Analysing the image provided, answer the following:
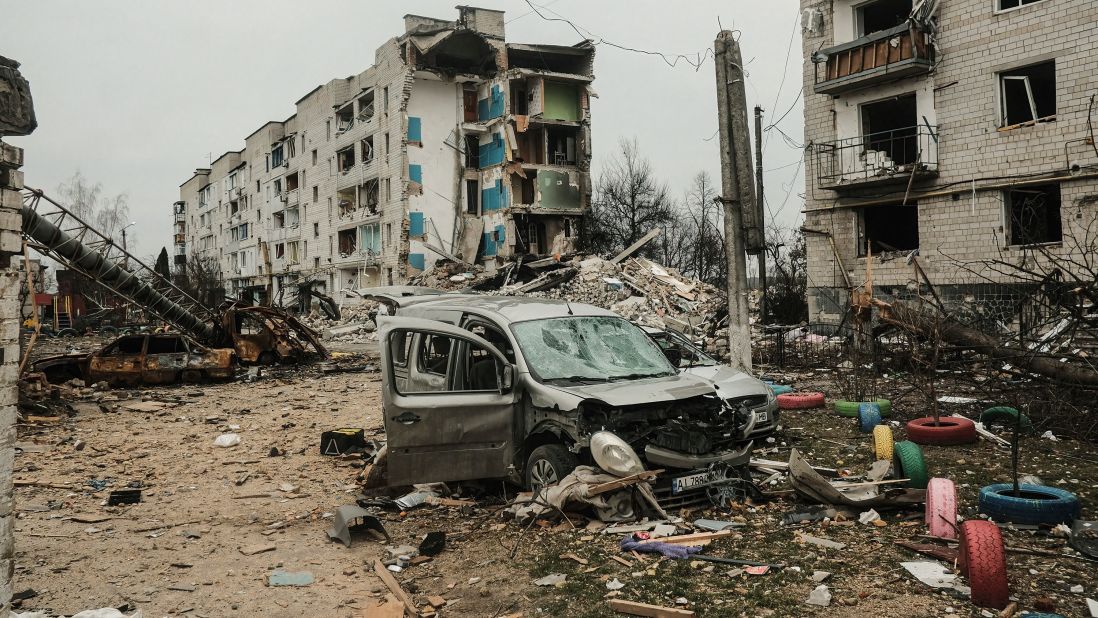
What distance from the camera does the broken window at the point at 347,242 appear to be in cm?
4809

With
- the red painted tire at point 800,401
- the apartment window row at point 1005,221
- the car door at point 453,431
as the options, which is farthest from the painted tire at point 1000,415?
the apartment window row at point 1005,221

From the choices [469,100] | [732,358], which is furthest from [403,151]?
[732,358]

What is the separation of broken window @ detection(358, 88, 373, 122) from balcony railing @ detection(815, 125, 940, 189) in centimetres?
2969

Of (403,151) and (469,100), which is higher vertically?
(469,100)

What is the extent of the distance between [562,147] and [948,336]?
32.9m

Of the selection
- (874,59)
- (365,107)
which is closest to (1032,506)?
(874,59)

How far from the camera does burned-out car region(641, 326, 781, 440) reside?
8.75m

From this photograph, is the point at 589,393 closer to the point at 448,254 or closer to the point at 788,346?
the point at 788,346

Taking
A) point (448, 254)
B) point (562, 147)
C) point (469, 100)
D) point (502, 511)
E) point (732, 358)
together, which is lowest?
point (502, 511)

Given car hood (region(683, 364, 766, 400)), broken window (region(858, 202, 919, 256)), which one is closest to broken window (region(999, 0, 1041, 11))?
broken window (region(858, 202, 919, 256))

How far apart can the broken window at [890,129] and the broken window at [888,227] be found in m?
1.56

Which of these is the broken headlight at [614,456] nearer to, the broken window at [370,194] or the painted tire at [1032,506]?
the painted tire at [1032,506]

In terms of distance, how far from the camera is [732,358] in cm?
1136

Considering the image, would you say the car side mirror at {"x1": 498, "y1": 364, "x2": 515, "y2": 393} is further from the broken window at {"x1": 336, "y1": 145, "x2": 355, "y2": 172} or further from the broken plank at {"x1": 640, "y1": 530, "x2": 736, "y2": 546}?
the broken window at {"x1": 336, "y1": 145, "x2": 355, "y2": 172}
